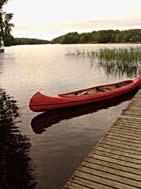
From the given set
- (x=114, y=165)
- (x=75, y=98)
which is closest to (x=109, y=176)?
(x=114, y=165)

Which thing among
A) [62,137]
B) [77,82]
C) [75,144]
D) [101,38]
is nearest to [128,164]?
[75,144]

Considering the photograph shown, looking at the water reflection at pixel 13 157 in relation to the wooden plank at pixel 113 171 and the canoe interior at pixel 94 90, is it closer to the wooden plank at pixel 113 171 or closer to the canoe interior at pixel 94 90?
the wooden plank at pixel 113 171

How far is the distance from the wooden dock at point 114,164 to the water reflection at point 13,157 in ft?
7.81

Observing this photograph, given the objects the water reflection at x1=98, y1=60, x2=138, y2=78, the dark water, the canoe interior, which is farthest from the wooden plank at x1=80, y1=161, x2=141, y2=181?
the water reflection at x1=98, y1=60, x2=138, y2=78

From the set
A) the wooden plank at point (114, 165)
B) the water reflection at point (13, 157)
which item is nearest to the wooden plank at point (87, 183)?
the wooden plank at point (114, 165)

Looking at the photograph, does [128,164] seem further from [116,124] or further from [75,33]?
[75,33]

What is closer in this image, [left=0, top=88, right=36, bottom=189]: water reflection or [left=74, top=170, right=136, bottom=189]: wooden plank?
[left=74, top=170, right=136, bottom=189]: wooden plank

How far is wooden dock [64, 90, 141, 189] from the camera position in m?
7.77

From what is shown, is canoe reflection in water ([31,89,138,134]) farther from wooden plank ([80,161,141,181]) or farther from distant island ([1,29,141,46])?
distant island ([1,29,141,46])

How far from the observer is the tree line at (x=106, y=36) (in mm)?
143250

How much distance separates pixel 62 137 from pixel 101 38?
157 meters

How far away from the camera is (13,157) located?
1198 cm

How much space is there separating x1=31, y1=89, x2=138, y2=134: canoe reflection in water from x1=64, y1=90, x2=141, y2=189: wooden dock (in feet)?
18.5

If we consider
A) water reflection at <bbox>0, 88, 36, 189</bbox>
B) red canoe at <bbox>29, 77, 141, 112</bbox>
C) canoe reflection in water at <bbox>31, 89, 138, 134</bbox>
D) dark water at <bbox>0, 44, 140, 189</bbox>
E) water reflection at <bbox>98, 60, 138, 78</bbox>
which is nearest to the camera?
water reflection at <bbox>0, 88, 36, 189</bbox>
